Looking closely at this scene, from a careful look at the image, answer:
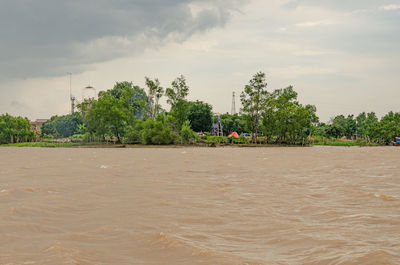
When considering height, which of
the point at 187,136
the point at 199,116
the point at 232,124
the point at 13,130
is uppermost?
the point at 199,116

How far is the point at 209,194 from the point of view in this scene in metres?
8.31

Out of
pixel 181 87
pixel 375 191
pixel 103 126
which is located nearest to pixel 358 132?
pixel 181 87

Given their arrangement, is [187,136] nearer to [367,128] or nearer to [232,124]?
[232,124]

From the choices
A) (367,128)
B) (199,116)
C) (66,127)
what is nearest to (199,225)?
(199,116)

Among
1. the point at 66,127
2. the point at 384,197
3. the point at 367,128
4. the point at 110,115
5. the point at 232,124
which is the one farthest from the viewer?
the point at 66,127

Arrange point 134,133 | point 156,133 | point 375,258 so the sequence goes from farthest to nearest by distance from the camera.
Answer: point 134,133, point 156,133, point 375,258

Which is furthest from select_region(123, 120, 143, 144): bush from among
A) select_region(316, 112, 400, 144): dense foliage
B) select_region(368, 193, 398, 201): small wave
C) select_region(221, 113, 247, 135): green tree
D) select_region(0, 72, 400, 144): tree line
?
select_region(368, 193, 398, 201): small wave

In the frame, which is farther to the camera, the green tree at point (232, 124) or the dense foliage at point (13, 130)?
the green tree at point (232, 124)

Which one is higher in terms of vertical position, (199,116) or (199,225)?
(199,116)

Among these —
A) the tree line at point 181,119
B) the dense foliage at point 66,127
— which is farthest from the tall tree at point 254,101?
the dense foliage at point 66,127

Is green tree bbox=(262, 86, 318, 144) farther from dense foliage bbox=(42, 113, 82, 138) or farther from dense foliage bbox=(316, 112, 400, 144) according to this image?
dense foliage bbox=(42, 113, 82, 138)

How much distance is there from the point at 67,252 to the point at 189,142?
5238 centimetres

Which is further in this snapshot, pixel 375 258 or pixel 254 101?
pixel 254 101

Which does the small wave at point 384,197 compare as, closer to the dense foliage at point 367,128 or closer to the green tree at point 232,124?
the dense foliage at point 367,128
